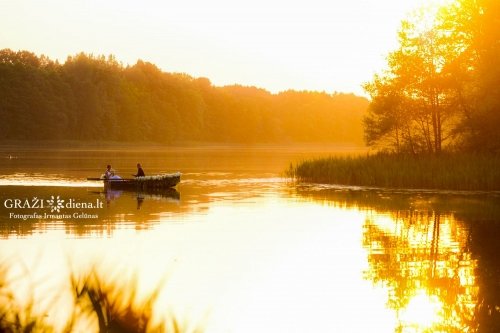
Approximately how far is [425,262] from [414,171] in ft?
85.0

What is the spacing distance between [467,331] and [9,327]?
841 centimetres

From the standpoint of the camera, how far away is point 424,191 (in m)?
43.0

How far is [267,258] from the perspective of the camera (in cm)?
2102

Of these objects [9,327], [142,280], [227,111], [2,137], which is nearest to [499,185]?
[142,280]

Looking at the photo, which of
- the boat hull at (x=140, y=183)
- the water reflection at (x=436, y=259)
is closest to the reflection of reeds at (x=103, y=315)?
the water reflection at (x=436, y=259)

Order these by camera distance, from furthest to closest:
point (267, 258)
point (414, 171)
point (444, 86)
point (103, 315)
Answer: point (444, 86), point (414, 171), point (267, 258), point (103, 315)

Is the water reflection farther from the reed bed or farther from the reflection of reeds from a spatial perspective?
the reflection of reeds

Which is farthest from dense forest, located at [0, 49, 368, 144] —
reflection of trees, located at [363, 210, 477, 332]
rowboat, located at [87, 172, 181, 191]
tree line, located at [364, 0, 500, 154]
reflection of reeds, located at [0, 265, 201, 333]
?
reflection of reeds, located at [0, 265, 201, 333]

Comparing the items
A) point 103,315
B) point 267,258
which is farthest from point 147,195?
point 103,315

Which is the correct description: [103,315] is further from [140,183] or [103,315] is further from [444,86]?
[444,86]

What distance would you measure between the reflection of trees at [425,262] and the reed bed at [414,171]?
1156 cm

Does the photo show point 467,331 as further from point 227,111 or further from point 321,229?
point 227,111

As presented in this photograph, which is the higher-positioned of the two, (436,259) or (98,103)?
(98,103)

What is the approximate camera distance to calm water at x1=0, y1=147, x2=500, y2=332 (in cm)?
1405
